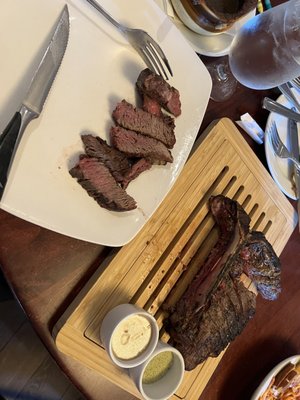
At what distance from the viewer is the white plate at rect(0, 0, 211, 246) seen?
39.4 inches

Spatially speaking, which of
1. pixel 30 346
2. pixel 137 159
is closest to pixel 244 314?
pixel 137 159

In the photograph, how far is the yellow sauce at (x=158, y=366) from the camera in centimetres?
116

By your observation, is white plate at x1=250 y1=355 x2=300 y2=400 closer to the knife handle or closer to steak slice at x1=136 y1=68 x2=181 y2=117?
steak slice at x1=136 y1=68 x2=181 y2=117

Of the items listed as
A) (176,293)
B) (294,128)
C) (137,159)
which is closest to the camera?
(137,159)

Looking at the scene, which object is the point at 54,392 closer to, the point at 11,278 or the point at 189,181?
the point at 11,278

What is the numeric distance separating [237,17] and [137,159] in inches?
19.4

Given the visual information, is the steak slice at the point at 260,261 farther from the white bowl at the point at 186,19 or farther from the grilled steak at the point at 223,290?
the white bowl at the point at 186,19

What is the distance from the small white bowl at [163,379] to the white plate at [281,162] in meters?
0.71

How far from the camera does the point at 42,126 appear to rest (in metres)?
1.04

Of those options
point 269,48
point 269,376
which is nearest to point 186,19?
point 269,48

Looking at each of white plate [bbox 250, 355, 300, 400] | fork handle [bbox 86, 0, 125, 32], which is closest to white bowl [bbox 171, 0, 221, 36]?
fork handle [bbox 86, 0, 125, 32]

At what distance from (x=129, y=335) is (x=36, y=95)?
60 centimetres

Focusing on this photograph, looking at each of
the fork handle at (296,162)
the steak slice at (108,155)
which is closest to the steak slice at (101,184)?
the steak slice at (108,155)

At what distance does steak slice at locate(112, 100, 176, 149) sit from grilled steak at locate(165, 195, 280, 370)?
10.5 inches
